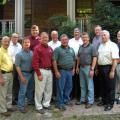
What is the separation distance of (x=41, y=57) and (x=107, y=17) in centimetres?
414

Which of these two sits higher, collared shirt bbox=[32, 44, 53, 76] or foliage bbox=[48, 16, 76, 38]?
foliage bbox=[48, 16, 76, 38]

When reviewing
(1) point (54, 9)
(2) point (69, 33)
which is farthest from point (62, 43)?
(1) point (54, 9)

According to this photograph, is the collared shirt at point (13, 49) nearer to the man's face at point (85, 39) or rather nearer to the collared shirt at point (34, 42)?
the collared shirt at point (34, 42)

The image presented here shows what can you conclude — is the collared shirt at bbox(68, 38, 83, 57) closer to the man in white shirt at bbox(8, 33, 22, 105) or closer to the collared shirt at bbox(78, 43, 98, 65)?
the collared shirt at bbox(78, 43, 98, 65)

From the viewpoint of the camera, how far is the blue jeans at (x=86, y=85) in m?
11.9

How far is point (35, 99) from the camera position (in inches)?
456

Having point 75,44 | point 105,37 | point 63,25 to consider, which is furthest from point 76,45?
point 63,25

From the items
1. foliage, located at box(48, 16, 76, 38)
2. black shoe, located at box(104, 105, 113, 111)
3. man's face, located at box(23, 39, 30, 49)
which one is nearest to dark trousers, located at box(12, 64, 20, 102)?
man's face, located at box(23, 39, 30, 49)

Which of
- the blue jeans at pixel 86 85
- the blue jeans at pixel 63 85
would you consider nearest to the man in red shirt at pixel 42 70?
the blue jeans at pixel 63 85

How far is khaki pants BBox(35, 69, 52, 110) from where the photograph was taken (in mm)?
11398

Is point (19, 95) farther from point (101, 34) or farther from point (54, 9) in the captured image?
point (54, 9)

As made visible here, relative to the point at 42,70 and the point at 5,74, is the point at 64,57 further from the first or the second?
the point at 5,74

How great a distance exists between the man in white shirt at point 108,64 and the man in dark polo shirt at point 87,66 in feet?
0.70

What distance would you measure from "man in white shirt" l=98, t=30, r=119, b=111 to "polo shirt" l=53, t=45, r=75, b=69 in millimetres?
762
